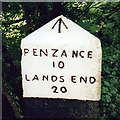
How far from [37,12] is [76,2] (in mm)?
441

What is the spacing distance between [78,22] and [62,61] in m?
0.76

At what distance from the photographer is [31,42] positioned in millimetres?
945

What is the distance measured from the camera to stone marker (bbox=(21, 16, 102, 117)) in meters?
0.91

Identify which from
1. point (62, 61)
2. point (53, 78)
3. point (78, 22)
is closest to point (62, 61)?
point (62, 61)

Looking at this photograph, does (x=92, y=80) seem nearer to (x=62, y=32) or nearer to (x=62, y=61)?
(x=62, y=61)

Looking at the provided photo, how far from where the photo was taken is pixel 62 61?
94 cm

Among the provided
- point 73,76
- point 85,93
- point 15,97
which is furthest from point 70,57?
point 15,97

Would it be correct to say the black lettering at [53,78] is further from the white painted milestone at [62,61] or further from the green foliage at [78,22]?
the green foliage at [78,22]

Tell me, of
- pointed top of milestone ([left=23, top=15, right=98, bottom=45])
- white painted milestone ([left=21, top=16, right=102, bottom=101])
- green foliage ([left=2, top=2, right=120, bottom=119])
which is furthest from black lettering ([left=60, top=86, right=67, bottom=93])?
green foliage ([left=2, top=2, right=120, bottom=119])

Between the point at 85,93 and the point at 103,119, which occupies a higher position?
the point at 85,93

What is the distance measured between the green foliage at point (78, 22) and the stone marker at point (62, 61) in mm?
641

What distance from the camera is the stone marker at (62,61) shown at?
906 millimetres

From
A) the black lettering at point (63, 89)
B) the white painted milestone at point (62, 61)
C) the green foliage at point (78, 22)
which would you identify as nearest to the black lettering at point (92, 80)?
the white painted milestone at point (62, 61)

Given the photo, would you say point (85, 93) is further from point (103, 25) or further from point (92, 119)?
point (92, 119)
